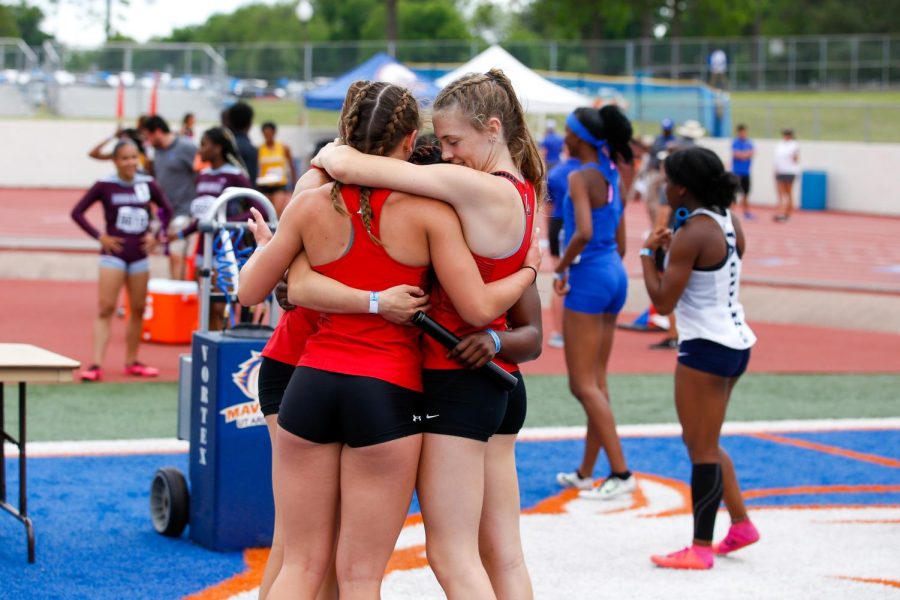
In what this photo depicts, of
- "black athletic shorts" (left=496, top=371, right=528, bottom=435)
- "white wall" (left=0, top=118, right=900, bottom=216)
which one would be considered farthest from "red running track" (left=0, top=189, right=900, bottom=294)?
"black athletic shorts" (left=496, top=371, right=528, bottom=435)

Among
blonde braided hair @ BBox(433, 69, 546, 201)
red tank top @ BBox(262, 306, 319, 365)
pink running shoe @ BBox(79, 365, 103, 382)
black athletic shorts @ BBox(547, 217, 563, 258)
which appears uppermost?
blonde braided hair @ BBox(433, 69, 546, 201)

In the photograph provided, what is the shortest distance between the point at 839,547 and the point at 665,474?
1.58 metres

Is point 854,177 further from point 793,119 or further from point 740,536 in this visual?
point 740,536

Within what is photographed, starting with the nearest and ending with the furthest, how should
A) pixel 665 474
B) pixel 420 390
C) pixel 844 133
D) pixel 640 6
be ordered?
pixel 420 390
pixel 665 474
pixel 844 133
pixel 640 6

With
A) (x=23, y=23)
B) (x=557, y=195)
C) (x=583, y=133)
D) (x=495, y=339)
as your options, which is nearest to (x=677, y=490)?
(x=583, y=133)

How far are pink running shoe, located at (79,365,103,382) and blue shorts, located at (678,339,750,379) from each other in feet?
19.0

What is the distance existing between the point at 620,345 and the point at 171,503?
741cm

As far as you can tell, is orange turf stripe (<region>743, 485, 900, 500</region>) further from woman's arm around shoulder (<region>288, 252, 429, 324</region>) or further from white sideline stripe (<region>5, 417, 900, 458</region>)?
woman's arm around shoulder (<region>288, 252, 429, 324</region>)

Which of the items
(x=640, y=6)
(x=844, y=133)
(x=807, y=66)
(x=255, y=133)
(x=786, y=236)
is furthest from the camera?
(x=640, y=6)

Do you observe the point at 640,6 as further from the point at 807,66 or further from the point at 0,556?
the point at 0,556

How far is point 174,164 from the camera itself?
1224 cm

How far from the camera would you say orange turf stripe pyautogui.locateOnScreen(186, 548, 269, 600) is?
16.4 ft

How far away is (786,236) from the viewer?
2539cm

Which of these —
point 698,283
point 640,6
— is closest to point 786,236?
point 698,283
